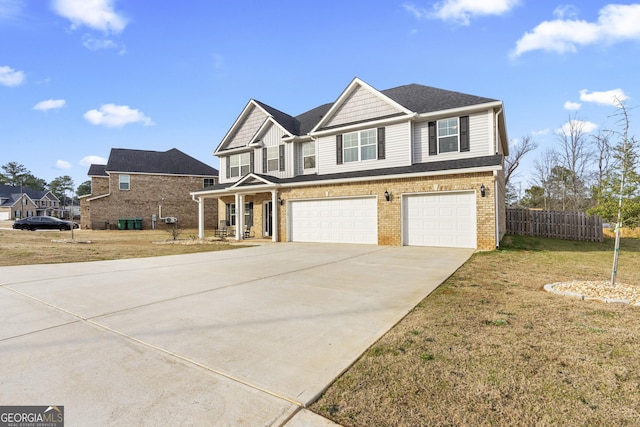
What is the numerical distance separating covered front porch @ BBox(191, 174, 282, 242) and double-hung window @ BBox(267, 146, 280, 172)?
159 cm

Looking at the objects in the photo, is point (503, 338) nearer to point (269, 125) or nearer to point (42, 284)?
point (42, 284)

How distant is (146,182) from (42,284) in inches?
1087

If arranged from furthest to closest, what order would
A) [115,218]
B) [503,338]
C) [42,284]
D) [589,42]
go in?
[115,218] < [589,42] < [42,284] < [503,338]

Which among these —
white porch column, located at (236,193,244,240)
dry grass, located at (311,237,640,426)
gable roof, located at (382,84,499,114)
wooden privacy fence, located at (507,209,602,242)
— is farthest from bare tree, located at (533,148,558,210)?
dry grass, located at (311,237,640,426)

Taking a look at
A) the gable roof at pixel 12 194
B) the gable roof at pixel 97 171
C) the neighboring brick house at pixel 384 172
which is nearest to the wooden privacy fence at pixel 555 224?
the neighboring brick house at pixel 384 172

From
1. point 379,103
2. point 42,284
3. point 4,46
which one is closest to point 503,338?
point 42,284

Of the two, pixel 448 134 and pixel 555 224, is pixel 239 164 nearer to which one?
pixel 448 134

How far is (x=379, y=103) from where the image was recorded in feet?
50.5

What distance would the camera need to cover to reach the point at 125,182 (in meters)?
30.1

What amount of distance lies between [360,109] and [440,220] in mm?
7299

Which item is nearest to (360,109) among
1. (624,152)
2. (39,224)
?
(624,152)

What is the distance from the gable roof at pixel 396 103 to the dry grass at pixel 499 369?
11336 millimetres

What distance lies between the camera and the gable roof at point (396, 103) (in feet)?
45.8

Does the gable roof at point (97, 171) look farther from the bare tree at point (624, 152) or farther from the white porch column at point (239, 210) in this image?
the bare tree at point (624, 152)
